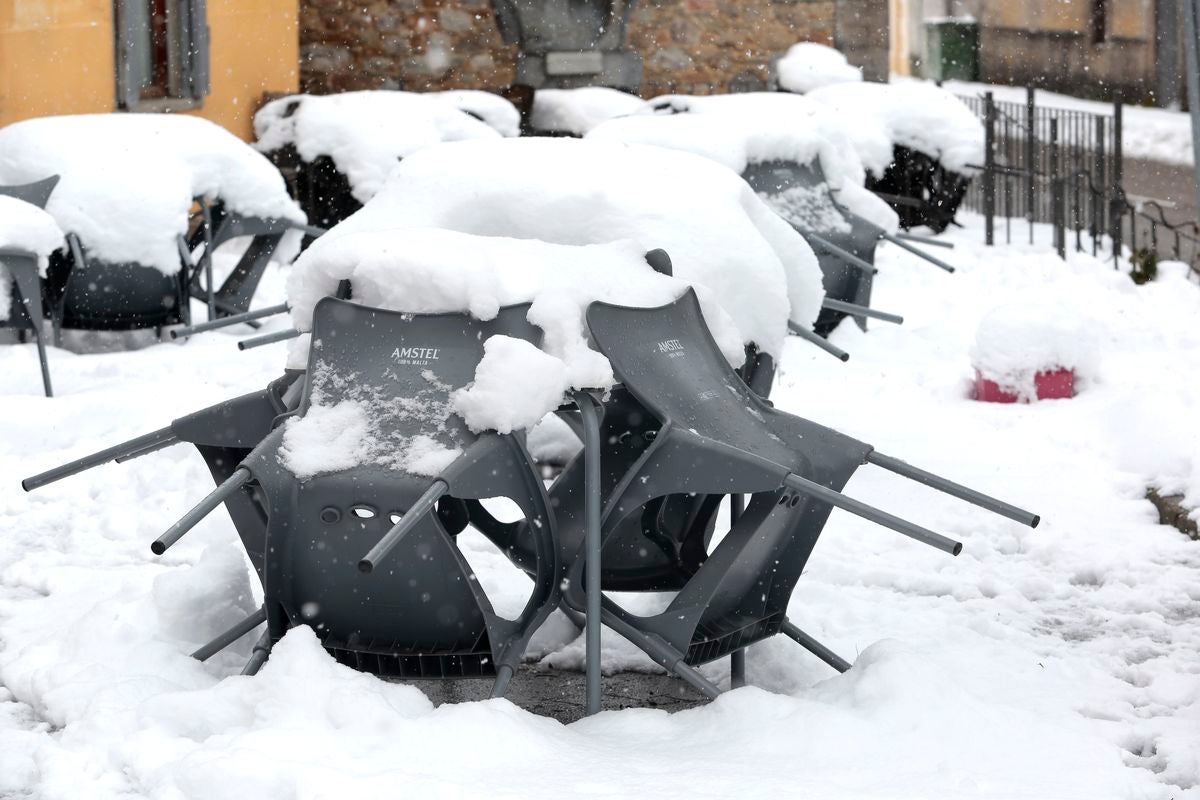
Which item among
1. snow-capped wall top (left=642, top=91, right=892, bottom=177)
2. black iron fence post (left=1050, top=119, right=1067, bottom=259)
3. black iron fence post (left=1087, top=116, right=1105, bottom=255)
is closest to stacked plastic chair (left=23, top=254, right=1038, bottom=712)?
snow-capped wall top (left=642, top=91, right=892, bottom=177)

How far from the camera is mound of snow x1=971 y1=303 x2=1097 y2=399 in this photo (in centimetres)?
787

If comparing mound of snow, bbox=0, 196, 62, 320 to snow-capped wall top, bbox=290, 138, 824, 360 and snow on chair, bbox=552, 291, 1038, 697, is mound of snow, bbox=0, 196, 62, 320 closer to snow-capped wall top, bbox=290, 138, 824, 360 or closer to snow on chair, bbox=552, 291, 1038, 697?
snow-capped wall top, bbox=290, 138, 824, 360

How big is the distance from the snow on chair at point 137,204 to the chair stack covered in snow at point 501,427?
15.7ft

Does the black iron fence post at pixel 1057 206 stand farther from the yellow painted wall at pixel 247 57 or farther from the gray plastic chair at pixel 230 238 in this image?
the yellow painted wall at pixel 247 57

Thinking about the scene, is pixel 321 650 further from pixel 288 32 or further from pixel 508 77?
pixel 508 77

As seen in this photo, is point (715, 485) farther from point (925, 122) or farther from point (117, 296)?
point (925, 122)

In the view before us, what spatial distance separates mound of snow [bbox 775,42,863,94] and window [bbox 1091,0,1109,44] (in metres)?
12.4

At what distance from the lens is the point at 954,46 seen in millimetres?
33375

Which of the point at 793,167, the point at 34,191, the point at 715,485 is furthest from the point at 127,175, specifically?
the point at 715,485

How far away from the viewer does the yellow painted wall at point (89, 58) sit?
1081 cm

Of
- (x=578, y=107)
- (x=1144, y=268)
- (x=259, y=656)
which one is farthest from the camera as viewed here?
(x=578, y=107)

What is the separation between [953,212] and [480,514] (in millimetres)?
12049

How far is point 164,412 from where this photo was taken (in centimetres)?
716

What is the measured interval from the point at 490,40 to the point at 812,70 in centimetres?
382
